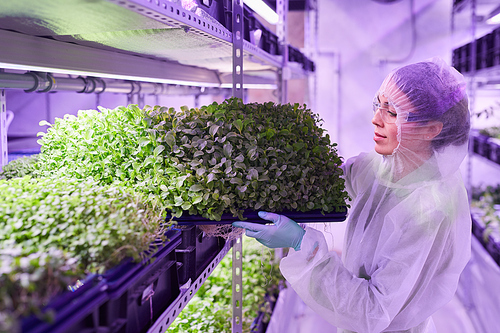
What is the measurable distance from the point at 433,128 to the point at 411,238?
345 mm

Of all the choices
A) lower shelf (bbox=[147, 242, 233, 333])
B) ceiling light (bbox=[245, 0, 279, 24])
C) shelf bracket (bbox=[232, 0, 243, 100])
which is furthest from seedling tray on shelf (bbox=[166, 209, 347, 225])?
ceiling light (bbox=[245, 0, 279, 24])

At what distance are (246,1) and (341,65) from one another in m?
3.38

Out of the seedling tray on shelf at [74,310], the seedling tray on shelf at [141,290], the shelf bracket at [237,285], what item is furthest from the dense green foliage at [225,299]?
the seedling tray on shelf at [74,310]

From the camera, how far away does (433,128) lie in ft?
3.38

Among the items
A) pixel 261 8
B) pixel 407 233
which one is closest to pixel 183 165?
pixel 407 233

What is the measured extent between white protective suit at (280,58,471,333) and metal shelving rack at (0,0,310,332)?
35 cm

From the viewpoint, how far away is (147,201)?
70cm

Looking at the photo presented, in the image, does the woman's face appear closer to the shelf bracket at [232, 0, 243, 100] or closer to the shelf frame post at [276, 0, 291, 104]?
the shelf bracket at [232, 0, 243, 100]

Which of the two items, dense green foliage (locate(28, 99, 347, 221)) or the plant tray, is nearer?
dense green foliage (locate(28, 99, 347, 221))

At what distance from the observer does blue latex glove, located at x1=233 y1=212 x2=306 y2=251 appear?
845 millimetres

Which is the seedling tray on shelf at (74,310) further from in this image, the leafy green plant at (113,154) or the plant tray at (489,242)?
the plant tray at (489,242)

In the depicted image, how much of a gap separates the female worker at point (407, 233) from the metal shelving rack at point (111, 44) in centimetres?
32

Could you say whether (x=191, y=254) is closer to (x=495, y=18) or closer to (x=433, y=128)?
(x=433, y=128)

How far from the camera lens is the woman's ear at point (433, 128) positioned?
102 centimetres
